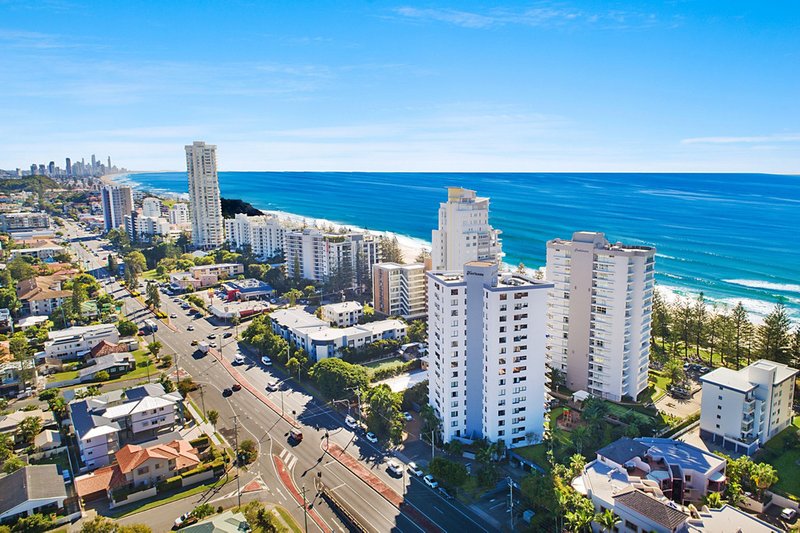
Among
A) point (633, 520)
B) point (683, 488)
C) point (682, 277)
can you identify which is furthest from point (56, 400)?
point (682, 277)

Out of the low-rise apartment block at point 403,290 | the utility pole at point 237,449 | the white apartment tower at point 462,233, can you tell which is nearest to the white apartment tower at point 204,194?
the low-rise apartment block at point 403,290

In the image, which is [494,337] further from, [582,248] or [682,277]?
[682,277]

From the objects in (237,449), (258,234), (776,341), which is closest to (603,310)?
(776,341)

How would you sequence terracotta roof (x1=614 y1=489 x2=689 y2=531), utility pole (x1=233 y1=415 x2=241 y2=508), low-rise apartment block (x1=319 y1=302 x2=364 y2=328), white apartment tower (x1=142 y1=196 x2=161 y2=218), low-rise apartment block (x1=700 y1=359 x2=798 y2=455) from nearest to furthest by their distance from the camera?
1. terracotta roof (x1=614 y1=489 x2=689 y2=531)
2. utility pole (x1=233 y1=415 x2=241 y2=508)
3. low-rise apartment block (x1=700 y1=359 x2=798 y2=455)
4. low-rise apartment block (x1=319 y1=302 x2=364 y2=328)
5. white apartment tower (x1=142 y1=196 x2=161 y2=218)

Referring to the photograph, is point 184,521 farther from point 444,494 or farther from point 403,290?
point 403,290

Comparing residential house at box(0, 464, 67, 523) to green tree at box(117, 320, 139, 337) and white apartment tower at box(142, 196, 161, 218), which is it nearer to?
green tree at box(117, 320, 139, 337)

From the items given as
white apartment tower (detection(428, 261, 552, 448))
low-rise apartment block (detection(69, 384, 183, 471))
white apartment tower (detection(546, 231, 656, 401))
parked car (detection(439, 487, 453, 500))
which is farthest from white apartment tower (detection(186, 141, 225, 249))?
parked car (detection(439, 487, 453, 500))

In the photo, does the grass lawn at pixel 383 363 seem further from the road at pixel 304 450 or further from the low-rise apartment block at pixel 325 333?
the road at pixel 304 450
